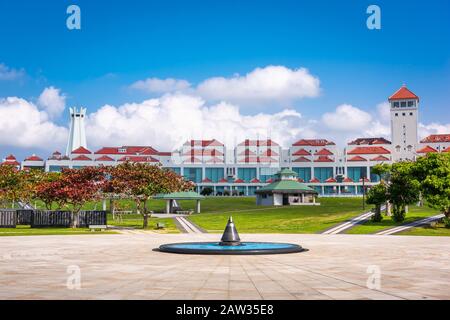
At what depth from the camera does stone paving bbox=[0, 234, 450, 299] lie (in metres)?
13.0

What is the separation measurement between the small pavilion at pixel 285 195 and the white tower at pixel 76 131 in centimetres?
9747

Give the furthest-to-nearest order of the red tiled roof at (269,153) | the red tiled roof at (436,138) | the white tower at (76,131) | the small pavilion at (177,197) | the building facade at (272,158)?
the white tower at (76,131) < the red tiled roof at (436,138) < the red tiled roof at (269,153) < the building facade at (272,158) < the small pavilion at (177,197)

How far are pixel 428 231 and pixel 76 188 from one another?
34298 millimetres

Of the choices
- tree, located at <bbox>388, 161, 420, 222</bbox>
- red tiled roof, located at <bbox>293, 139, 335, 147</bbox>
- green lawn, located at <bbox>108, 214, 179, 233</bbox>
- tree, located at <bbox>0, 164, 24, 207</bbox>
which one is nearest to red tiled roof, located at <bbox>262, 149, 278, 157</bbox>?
red tiled roof, located at <bbox>293, 139, 335, 147</bbox>

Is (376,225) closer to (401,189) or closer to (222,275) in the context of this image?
(401,189)

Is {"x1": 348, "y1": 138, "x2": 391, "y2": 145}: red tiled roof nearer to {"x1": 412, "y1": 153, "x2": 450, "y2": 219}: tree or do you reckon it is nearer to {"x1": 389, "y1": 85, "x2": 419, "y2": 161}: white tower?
{"x1": 389, "y1": 85, "x2": 419, "y2": 161}: white tower

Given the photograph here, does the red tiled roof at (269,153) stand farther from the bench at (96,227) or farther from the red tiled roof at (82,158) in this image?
the bench at (96,227)

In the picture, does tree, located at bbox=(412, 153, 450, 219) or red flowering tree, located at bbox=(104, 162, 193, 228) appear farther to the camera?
red flowering tree, located at bbox=(104, 162, 193, 228)

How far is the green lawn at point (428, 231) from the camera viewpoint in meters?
44.5

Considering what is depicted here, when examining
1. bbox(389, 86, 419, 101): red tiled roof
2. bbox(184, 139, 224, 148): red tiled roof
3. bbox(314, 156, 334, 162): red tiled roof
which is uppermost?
bbox(389, 86, 419, 101): red tiled roof

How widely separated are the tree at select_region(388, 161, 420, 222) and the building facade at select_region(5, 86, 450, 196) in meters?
87.2

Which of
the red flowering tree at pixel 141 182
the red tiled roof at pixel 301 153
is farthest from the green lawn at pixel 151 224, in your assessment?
the red tiled roof at pixel 301 153
